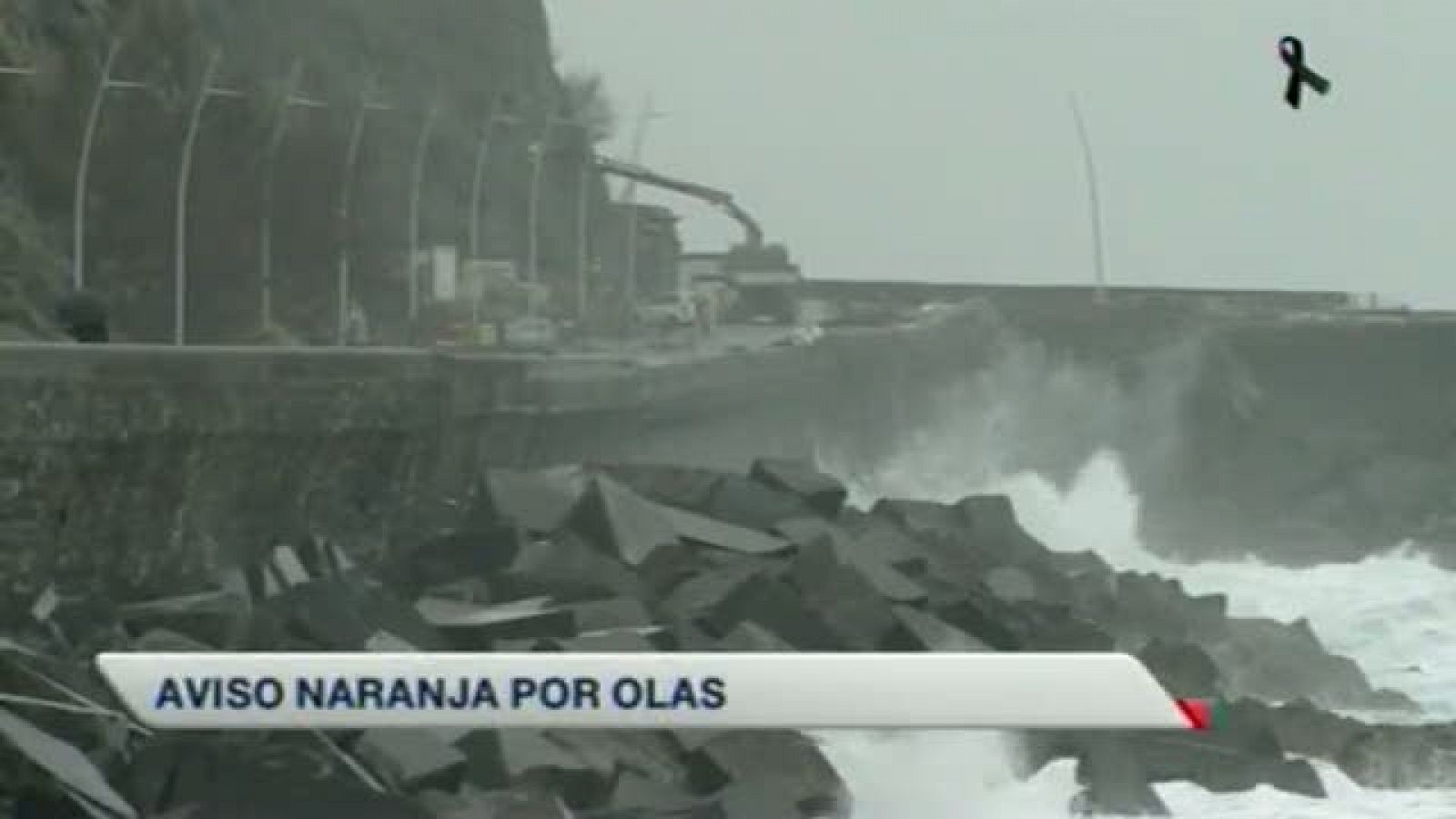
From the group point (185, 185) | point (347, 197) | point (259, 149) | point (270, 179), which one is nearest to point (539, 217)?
point (347, 197)

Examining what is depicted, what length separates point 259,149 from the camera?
28.3 ft

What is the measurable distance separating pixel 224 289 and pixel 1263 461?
27.4ft

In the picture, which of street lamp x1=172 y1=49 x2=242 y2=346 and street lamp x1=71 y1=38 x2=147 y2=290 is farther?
street lamp x1=71 y1=38 x2=147 y2=290

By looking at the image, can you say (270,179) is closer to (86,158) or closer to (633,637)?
(86,158)

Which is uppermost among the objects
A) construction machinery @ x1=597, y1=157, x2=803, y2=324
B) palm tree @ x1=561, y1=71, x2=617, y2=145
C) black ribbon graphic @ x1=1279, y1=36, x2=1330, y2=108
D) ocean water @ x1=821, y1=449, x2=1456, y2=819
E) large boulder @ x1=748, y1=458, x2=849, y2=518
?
black ribbon graphic @ x1=1279, y1=36, x2=1330, y2=108

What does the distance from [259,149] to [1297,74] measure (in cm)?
545

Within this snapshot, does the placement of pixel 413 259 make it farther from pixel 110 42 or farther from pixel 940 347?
pixel 110 42

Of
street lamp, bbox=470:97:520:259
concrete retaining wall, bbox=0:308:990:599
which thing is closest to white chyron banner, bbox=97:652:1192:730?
concrete retaining wall, bbox=0:308:990:599

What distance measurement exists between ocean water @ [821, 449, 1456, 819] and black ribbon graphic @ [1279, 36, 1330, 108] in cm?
105

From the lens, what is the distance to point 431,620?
4219 mm

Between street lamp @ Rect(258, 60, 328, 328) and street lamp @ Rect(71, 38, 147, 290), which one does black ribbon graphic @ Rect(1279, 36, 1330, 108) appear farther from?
street lamp @ Rect(71, 38, 147, 290)

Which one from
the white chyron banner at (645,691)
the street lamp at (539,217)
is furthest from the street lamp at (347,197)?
the white chyron banner at (645,691)

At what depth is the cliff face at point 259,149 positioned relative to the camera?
5.15 metres

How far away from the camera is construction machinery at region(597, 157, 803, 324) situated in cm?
411
